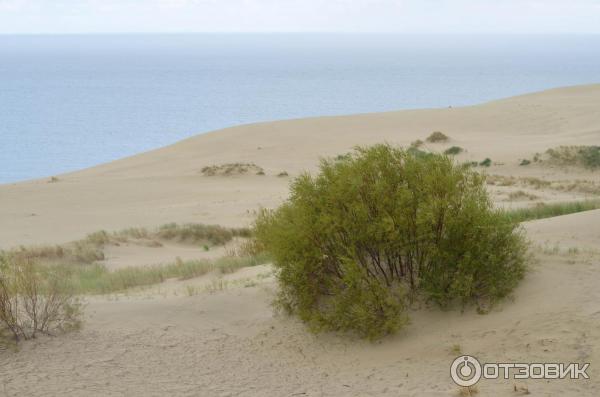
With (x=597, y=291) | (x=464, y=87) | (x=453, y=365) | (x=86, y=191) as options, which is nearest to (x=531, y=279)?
(x=597, y=291)

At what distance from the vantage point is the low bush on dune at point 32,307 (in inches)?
317

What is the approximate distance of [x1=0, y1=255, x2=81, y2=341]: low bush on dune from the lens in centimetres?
805

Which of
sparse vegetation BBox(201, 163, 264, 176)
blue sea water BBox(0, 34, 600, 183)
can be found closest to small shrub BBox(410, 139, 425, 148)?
sparse vegetation BBox(201, 163, 264, 176)

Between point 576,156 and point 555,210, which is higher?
point 555,210

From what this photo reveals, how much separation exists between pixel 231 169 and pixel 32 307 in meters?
20.9

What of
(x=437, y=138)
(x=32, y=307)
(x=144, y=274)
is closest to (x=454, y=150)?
(x=437, y=138)

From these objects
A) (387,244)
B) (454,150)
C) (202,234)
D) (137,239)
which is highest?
(387,244)

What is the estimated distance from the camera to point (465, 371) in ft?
23.0

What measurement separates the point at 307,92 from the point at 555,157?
284 feet

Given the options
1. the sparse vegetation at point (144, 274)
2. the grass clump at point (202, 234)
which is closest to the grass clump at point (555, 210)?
the sparse vegetation at point (144, 274)

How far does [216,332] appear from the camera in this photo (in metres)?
8.80

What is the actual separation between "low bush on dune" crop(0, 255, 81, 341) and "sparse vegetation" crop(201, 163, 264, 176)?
20.2 metres

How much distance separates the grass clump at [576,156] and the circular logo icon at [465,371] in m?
19.7

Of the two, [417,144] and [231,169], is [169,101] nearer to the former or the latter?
[417,144]
